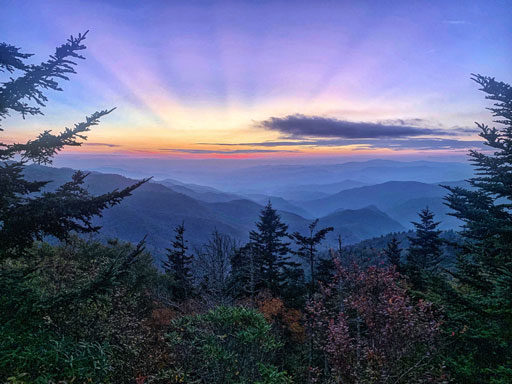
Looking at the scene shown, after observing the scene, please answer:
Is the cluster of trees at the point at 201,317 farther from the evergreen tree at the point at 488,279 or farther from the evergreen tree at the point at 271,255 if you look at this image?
the evergreen tree at the point at 271,255

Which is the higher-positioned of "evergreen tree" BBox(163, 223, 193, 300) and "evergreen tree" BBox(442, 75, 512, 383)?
"evergreen tree" BBox(442, 75, 512, 383)

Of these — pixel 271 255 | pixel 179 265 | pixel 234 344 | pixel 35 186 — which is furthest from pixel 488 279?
pixel 179 265

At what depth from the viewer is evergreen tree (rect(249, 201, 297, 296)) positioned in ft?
93.4

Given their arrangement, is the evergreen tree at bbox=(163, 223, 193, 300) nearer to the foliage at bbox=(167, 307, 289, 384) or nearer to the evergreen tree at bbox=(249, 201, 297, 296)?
the evergreen tree at bbox=(249, 201, 297, 296)

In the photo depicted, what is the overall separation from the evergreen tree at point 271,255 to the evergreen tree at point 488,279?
52.5ft

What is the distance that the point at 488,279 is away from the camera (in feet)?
35.3

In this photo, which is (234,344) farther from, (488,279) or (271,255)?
(271,255)

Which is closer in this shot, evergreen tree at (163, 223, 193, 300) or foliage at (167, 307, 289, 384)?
foliage at (167, 307, 289, 384)

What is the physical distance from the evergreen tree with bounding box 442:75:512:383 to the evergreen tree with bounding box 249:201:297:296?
1601 cm

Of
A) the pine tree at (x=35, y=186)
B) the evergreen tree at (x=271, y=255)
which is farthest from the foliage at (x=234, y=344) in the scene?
the evergreen tree at (x=271, y=255)

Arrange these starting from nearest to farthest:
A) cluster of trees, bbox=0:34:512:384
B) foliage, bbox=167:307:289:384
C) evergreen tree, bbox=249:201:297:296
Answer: cluster of trees, bbox=0:34:512:384 < foliage, bbox=167:307:289:384 < evergreen tree, bbox=249:201:297:296

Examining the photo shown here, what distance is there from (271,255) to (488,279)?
68.5 feet

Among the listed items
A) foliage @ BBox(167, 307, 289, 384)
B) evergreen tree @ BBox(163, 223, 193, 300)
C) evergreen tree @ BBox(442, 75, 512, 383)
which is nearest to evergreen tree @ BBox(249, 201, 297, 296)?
evergreen tree @ BBox(163, 223, 193, 300)

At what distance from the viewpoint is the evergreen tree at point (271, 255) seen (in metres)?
28.5
